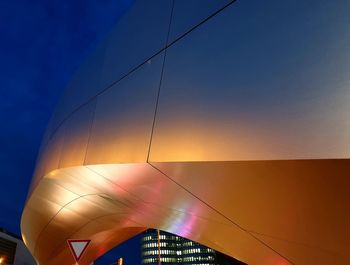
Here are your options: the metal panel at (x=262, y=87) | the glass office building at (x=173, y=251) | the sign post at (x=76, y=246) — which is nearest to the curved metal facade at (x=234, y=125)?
the metal panel at (x=262, y=87)

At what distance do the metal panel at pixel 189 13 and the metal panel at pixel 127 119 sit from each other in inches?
20.5

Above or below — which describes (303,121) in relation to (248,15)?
below

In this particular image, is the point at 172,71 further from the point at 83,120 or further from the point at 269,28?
the point at 83,120

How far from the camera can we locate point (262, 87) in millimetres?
3818

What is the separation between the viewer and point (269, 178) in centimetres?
371

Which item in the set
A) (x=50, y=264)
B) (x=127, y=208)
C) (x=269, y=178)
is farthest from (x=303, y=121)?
(x=50, y=264)

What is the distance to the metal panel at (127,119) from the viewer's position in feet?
18.5

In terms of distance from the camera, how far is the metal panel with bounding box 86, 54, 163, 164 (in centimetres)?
564

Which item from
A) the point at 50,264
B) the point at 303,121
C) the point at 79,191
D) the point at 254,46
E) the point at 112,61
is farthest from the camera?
the point at 50,264

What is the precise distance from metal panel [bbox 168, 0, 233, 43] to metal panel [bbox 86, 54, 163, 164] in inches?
20.5

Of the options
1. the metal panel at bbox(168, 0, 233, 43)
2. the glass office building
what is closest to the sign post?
the metal panel at bbox(168, 0, 233, 43)

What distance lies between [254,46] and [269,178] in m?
1.45

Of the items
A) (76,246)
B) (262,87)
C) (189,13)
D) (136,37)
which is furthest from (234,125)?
(76,246)

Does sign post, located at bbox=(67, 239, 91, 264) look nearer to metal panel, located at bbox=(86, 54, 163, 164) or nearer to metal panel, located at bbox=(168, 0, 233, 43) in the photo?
metal panel, located at bbox=(86, 54, 163, 164)
